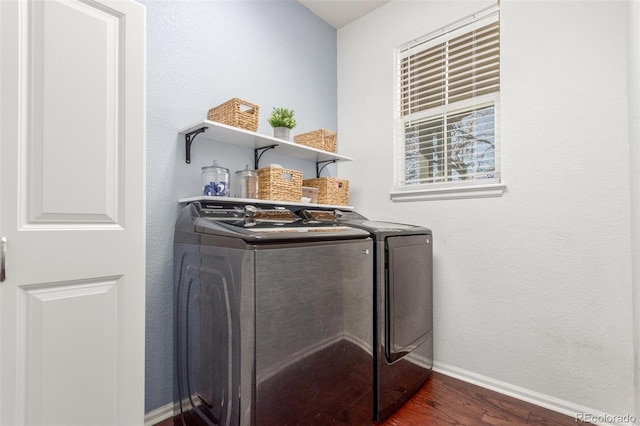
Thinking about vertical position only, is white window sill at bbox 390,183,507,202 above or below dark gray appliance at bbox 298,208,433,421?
above

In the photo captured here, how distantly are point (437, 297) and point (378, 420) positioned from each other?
97cm

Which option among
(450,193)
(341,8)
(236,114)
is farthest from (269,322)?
(341,8)

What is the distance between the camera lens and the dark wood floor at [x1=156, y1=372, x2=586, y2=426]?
68.4 inches

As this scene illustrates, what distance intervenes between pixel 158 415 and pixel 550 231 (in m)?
2.44

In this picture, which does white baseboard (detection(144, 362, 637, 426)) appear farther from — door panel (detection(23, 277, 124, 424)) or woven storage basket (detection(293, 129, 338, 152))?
woven storage basket (detection(293, 129, 338, 152))

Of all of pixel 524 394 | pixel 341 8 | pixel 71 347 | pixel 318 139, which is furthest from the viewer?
pixel 341 8

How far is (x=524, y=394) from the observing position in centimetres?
197

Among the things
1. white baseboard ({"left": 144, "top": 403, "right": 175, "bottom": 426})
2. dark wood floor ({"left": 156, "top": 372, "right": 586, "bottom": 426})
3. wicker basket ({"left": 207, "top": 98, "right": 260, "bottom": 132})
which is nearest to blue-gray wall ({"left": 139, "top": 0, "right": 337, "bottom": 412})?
white baseboard ({"left": 144, "top": 403, "right": 175, "bottom": 426})

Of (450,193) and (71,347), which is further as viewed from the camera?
(450,193)

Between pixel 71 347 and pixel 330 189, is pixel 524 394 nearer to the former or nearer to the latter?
pixel 330 189

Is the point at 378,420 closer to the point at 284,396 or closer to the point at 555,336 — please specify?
the point at 284,396

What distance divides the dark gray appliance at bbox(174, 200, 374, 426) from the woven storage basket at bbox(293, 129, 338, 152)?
94 cm

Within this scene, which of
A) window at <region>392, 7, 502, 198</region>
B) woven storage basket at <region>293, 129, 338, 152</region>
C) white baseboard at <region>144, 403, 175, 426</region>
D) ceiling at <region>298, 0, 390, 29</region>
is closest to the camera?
white baseboard at <region>144, 403, 175, 426</region>

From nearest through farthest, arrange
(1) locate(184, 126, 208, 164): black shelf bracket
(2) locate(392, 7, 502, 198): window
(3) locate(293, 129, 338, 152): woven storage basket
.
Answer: (1) locate(184, 126, 208, 164): black shelf bracket, (2) locate(392, 7, 502, 198): window, (3) locate(293, 129, 338, 152): woven storage basket
